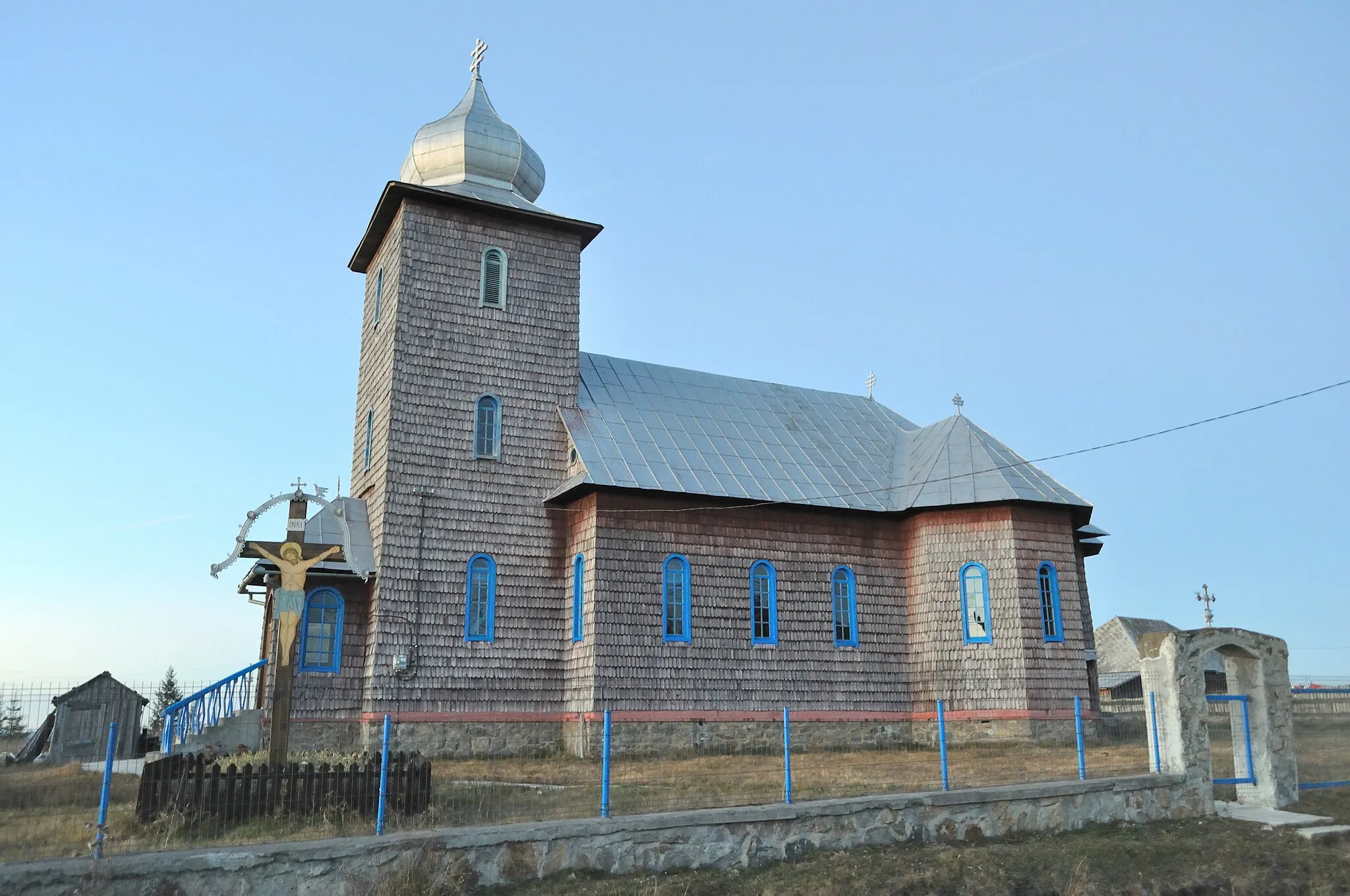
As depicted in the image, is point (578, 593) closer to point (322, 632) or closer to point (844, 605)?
point (322, 632)

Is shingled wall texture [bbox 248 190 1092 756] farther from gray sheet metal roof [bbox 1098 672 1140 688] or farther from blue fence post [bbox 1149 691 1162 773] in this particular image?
gray sheet metal roof [bbox 1098 672 1140 688]

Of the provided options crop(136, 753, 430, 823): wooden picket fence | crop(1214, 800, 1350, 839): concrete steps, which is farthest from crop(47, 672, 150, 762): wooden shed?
crop(1214, 800, 1350, 839): concrete steps

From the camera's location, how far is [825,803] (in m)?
11.8

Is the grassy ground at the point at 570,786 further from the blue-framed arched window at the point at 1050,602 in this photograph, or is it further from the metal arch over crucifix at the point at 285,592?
the blue-framed arched window at the point at 1050,602

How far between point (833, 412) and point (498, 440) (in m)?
9.23

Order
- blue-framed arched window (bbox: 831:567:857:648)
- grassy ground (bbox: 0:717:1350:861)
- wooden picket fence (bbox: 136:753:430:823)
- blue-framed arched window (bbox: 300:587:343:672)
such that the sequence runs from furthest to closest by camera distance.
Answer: blue-framed arched window (bbox: 831:567:857:648)
blue-framed arched window (bbox: 300:587:343:672)
wooden picket fence (bbox: 136:753:430:823)
grassy ground (bbox: 0:717:1350:861)

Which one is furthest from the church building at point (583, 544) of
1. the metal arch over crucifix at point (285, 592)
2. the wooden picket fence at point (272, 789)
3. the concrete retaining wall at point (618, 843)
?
the concrete retaining wall at point (618, 843)

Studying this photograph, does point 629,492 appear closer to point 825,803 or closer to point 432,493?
point 432,493

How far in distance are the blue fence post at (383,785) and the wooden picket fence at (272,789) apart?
0.43 feet

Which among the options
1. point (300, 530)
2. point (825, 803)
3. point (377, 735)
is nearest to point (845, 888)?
point (825, 803)

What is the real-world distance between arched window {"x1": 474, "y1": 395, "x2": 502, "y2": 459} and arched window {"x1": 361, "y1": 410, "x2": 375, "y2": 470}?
89.2 inches

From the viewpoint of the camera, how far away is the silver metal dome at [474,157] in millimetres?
23109

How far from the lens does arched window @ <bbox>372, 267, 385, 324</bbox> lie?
22.4 m

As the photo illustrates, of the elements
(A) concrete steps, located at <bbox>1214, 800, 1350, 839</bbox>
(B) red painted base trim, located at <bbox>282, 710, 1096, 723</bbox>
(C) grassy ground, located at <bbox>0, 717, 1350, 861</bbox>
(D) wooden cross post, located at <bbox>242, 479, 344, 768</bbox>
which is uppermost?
(D) wooden cross post, located at <bbox>242, 479, 344, 768</bbox>
